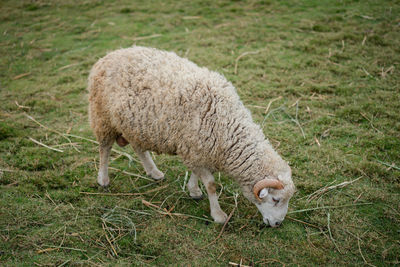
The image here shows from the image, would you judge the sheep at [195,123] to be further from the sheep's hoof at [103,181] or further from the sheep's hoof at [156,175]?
the sheep's hoof at [103,181]

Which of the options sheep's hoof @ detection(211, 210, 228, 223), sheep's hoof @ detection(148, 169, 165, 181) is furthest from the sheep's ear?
sheep's hoof @ detection(148, 169, 165, 181)

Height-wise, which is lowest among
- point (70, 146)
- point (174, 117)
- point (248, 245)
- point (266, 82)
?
point (248, 245)

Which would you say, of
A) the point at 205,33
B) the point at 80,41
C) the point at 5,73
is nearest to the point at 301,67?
the point at 205,33

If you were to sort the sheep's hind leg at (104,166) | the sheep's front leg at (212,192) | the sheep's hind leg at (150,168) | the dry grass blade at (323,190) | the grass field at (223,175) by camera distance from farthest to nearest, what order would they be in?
the sheep's hind leg at (150,168) < the sheep's hind leg at (104,166) < the dry grass blade at (323,190) < the sheep's front leg at (212,192) < the grass field at (223,175)

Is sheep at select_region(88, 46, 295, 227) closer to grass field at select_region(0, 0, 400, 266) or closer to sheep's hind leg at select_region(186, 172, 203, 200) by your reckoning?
sheep's hind leg at select_region(186, 172, 203, 200)

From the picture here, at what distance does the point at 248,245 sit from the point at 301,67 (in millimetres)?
4394

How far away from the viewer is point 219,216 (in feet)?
11.8

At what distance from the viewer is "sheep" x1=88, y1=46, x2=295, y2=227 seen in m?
3.32

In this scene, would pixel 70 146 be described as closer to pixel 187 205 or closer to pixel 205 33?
pixel 187 205

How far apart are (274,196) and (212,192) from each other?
0.72 metres

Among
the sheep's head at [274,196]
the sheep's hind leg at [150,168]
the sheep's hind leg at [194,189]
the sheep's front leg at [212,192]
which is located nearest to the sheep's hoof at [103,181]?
the sheep's hind leg at [150,168]

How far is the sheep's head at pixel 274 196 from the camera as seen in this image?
312 centimetres

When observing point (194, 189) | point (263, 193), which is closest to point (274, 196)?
point (263, 193)

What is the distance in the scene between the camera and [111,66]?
370cm
